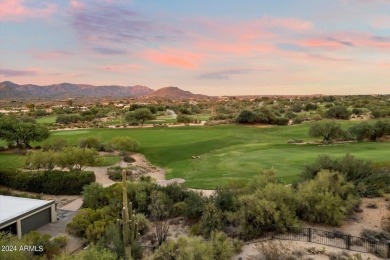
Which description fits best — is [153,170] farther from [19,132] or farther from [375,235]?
[375,235]

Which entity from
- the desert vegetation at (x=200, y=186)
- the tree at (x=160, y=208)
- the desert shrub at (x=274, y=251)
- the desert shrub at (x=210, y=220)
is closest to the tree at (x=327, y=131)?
the desert vegetation at (x=200, y=186)

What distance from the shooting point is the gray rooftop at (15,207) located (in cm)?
1916

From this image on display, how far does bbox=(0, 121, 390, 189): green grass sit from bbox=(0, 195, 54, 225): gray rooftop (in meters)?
11.2

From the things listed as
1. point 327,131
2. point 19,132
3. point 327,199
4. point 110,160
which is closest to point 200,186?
point 327,199

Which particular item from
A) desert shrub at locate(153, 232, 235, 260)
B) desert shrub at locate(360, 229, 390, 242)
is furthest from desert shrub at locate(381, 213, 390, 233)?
desert shrub at locate(153, 232, 235, 260)

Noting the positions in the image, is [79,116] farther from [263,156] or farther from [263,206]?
[263,206]

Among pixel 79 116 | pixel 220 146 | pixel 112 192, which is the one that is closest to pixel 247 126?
pixel 220 146

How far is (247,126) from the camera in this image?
214ft

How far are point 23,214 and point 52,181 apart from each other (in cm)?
800

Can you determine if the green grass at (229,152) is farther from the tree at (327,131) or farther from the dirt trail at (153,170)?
the tree at (327,131)

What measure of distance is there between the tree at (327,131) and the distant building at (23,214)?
33.2 meters

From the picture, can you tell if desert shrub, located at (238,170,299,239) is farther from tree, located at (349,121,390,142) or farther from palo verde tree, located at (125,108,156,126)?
palo verde tree, located at (125,108,156,126)

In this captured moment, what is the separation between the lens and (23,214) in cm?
1969

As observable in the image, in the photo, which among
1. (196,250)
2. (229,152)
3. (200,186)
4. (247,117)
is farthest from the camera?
(247,117)
